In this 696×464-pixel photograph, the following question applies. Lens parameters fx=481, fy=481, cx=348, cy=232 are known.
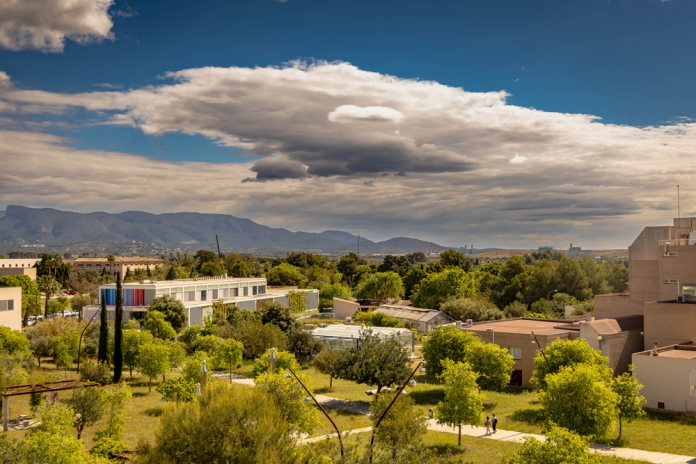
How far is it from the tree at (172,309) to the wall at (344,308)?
95.7 feet

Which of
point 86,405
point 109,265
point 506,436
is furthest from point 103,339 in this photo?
point 109,265

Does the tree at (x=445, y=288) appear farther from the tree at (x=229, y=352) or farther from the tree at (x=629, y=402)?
the tree at (x=629, y=402)

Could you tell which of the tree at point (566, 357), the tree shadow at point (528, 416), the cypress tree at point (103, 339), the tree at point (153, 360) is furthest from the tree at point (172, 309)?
the tree at point (566, 357)

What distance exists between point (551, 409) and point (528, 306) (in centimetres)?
6129

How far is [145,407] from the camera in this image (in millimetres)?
37688

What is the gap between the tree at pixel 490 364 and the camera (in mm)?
38438

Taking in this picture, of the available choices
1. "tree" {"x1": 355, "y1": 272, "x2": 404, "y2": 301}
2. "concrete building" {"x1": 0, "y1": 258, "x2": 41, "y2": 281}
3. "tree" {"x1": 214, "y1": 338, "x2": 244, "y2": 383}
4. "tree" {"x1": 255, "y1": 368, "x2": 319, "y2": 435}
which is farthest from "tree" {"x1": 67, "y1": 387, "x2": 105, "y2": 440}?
"concrete building" {"x1": 0, "y1": 258, "x2": 41, "y2": 281}

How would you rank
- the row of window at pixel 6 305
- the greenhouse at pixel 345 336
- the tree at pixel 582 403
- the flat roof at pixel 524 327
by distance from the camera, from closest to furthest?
the tree at pixel 582 403, the flat roof at pixel 524 327, the row of window at pixel 6 305, the greenhouse at pixel 345 336

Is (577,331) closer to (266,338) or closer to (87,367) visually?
(266,338)

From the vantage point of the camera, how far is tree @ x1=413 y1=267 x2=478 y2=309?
3337 inches

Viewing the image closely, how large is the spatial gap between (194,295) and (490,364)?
181ft

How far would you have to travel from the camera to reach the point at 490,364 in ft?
127

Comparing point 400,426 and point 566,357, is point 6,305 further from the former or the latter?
point 566,357

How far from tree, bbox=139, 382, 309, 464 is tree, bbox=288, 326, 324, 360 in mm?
37440
